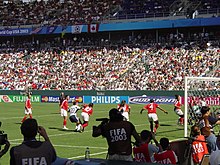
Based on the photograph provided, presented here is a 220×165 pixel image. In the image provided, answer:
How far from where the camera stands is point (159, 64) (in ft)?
187

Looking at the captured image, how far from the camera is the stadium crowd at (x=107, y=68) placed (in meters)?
53.9

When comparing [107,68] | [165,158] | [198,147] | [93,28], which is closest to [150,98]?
[107,68]

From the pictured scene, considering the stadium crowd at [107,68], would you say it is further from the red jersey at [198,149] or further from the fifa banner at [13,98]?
the red jersey at [198,149]

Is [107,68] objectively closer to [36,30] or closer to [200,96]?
[36,30]

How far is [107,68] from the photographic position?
60.7 metres

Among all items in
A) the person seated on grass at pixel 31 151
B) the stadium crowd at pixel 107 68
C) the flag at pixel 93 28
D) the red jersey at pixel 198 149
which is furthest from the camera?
the flag at pixel 93 28

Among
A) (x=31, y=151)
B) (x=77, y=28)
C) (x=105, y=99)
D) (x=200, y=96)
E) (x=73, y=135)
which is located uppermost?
(x=77, y=28)

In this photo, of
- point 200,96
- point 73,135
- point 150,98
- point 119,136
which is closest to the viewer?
point 119,136

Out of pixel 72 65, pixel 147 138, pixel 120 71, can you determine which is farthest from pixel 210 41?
pixel 147 138

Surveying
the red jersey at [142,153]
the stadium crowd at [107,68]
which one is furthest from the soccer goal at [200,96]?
the stadium crowd at [107,68]

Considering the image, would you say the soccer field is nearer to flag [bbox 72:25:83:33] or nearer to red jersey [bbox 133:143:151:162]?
red jersey [bbox 133:143:151:162]

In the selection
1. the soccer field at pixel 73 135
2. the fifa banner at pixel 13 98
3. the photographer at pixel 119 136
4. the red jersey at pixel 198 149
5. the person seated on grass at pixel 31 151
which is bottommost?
the fifa banner at pixel 13 98

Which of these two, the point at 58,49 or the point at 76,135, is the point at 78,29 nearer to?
the point at 58,49

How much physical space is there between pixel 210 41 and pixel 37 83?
21443mm
